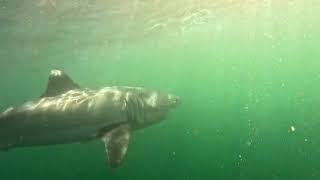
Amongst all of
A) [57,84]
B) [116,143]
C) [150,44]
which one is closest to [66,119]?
[57,84]

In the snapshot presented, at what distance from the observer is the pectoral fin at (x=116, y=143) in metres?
8.66

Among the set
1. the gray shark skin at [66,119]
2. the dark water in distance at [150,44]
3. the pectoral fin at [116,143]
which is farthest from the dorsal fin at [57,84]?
the dark water in distance at [150,44]

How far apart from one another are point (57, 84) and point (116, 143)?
2.89 metres

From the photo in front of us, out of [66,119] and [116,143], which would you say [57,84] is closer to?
[66,119]

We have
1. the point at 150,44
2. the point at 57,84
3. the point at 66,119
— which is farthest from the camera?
the point at 150,44

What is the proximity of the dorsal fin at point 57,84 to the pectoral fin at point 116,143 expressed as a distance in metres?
2.16

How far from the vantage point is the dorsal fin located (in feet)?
35.9

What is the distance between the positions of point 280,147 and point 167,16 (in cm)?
1166

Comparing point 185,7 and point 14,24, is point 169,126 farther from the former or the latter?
point 14,24

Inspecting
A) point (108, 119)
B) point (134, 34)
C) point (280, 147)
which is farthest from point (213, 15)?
point (108, 119)

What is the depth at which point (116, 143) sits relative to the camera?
9195mm

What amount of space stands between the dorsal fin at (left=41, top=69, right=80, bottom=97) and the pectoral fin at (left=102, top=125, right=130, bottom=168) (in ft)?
7.10

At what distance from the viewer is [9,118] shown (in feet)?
33.4

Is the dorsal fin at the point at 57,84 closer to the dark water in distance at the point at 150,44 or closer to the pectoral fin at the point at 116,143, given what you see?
the pectoral fin at the point at 116,143
